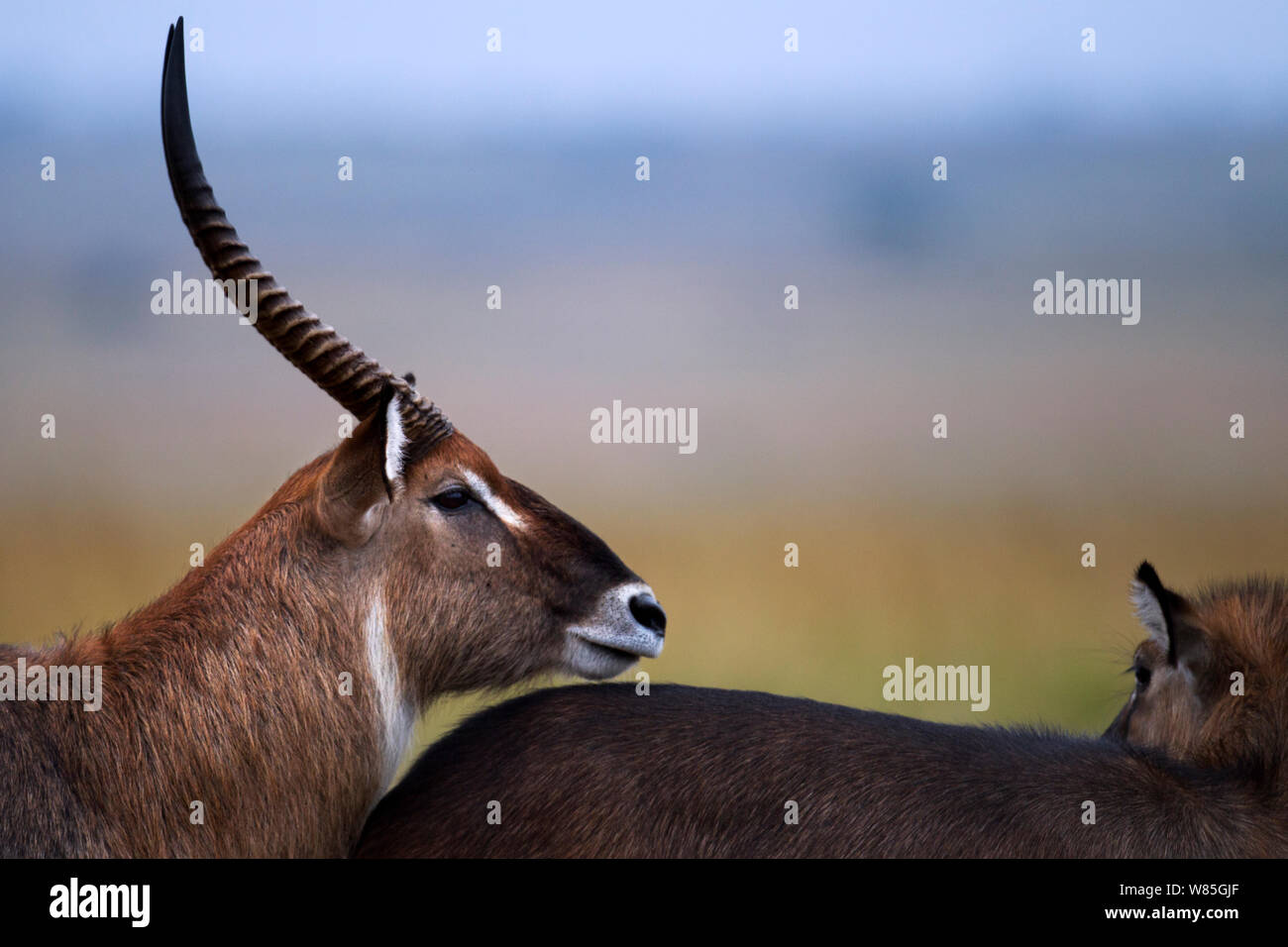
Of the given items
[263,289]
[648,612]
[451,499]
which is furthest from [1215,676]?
[263,289]

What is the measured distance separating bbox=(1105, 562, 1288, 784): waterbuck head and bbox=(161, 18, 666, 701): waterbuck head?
1.76m

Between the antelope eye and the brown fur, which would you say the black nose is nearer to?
the brown fur

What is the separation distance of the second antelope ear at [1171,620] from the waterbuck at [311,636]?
169 centimetres

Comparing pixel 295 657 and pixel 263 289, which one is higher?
pixel 263 289

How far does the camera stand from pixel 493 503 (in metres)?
4.59

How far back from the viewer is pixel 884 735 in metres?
4.20

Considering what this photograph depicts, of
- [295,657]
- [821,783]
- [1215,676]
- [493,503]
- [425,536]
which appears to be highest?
[493,503]

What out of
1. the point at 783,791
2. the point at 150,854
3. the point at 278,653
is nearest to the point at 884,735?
the point at 783,791

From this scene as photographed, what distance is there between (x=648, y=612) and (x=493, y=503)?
0.64 meters

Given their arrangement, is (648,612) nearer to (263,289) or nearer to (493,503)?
(493,503)

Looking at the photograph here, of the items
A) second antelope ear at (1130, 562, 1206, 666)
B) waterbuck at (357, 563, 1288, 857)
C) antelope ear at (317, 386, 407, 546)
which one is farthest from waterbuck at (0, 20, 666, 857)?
second antelope ear at (1130, 562, 1206, 666)

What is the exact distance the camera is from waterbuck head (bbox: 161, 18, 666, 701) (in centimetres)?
431
